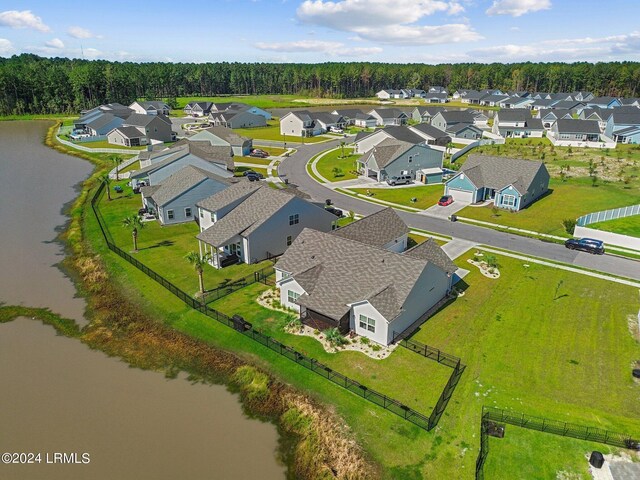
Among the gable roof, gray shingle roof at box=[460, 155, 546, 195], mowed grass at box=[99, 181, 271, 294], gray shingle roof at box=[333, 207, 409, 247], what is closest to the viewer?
gray shingle roof at box=[333, 207, 409, 247]

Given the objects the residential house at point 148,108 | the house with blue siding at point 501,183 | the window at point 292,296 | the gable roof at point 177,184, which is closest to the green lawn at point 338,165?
the house with blue siding at point 501,183

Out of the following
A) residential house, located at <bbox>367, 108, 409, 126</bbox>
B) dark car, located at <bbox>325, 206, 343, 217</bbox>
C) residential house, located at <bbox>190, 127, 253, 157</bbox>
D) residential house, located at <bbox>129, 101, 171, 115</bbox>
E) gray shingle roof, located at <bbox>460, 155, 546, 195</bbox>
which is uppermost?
residential house, located at <bbox>129, 101, 171, 115</bbox>

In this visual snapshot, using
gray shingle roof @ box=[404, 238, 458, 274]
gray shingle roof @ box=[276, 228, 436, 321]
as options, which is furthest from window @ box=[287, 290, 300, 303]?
gray shingle roof @ box=[404, 238, 458, 274]

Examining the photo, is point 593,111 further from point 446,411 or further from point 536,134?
point 446,411

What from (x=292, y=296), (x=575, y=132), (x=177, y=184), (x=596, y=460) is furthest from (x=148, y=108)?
(x=596, y=460)

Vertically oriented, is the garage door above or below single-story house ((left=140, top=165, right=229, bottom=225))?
below

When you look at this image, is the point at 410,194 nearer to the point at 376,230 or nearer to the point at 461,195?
the point at 461,195

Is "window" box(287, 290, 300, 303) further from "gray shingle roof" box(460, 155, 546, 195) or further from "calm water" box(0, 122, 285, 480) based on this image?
"gray shingle roof" box(460, 155, 546, 195)
